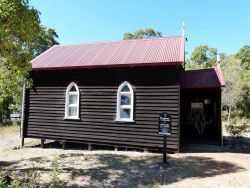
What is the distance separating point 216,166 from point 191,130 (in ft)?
20.5

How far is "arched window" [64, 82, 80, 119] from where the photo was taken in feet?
52.4

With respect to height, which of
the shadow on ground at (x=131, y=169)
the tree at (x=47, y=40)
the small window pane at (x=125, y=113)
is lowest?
the shadow on ground at (x=131, y=169)

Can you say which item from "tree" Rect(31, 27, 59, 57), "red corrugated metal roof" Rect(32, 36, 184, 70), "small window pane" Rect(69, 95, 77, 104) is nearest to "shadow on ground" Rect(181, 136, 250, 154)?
"red corrugated metal roof" Rect(32, 36, 184, 70)

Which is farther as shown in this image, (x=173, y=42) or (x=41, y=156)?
(x=173, y=42)

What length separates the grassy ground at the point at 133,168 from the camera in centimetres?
966

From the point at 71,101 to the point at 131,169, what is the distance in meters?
6.39

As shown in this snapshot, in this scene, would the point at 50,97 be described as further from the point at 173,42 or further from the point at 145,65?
the point at 173,42

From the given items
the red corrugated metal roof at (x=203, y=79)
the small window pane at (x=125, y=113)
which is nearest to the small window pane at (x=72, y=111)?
the small window pane at (x=125, y=113)

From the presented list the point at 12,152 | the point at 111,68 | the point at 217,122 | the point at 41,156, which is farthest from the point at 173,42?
the point at 12,152

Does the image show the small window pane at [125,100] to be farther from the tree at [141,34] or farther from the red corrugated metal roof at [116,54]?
the tree at [141,34]

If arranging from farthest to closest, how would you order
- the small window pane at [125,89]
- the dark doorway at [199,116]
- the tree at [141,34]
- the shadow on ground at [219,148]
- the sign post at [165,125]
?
the tree at [141,34]
the dark doorway at [199,116]
the small window pane at [125,89]
the shadow on ground at [219,148]
the sign post at [165,125]

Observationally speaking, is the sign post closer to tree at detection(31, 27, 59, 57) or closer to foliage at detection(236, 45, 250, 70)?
tree at detection(31, 27, 59, 57)

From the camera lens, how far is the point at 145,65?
14.0 metres

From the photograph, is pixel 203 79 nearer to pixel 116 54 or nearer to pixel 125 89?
pixel 125 89
